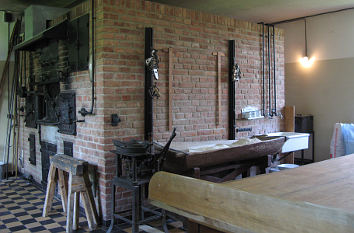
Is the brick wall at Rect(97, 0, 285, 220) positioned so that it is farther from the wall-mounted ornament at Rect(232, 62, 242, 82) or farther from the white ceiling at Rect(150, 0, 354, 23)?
the white ceiling at Rect(150, 0, 354, 23)

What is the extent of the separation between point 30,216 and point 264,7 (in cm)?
522

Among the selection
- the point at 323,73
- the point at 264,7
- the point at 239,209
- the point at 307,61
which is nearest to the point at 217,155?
the point at 239,209

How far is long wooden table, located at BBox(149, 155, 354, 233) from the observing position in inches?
40.1

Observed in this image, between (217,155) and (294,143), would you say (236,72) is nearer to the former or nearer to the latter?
(294,143)

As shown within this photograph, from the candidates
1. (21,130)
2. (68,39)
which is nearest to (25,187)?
(21,130)

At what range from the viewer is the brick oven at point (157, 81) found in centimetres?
411

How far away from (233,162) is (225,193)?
354cm

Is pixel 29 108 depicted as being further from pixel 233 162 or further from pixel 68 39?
pixel 233 162

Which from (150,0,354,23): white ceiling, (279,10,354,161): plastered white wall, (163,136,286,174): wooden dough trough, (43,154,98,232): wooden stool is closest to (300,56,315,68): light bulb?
(279,10,354,161): plastered white wall

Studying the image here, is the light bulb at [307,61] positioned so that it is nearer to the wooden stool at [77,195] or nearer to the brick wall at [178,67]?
the brick wall at [178,67]

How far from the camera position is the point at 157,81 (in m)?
4.52

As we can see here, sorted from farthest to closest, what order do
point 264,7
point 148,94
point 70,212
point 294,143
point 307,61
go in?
point 307,61
point 264,7
point 294,143
point 148,94
point 70,212

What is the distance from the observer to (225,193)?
1270 millimetres

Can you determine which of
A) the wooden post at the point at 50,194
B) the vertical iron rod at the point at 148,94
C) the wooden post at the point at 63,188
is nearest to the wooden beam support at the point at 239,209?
the vertical iron rod at the point at 148,94
